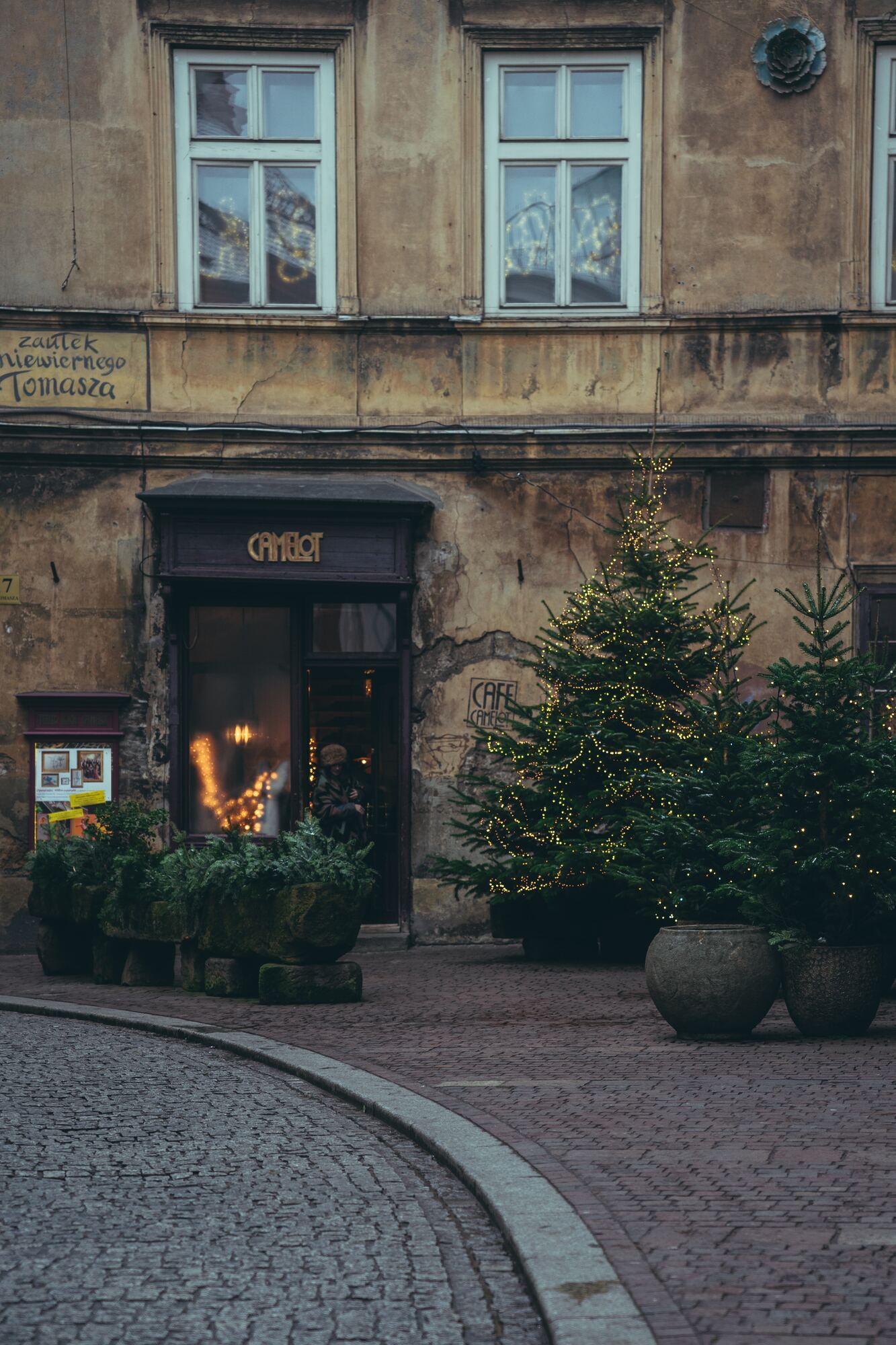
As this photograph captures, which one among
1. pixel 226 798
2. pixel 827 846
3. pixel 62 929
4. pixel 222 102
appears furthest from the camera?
pixel 222 102

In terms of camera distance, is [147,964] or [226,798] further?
[226,798]

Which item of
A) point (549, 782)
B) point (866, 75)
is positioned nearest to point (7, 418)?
point (549, 782)

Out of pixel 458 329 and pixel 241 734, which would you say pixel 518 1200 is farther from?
pixel 458 329

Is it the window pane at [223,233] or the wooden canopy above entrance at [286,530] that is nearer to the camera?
the wooden canopy above entrance at [286,530]

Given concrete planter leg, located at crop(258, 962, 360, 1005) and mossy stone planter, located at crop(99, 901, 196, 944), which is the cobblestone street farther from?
mossy stone planter, located at crop(99, 901, 196, 944)

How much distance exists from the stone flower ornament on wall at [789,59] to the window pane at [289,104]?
14.2 feet

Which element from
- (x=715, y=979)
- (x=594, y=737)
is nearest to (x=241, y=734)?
(x=594, y=737)

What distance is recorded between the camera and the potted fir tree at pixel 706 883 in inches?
387

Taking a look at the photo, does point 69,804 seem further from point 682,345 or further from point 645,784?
point 682,345

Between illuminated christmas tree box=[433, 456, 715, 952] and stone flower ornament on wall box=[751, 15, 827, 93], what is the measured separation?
503cm

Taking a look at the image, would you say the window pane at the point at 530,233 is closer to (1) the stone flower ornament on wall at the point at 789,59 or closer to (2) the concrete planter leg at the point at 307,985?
(1) the stone flower ornament on wall at the point at 789,59

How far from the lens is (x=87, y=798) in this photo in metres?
15.3

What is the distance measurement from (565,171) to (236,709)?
6149 millimetres

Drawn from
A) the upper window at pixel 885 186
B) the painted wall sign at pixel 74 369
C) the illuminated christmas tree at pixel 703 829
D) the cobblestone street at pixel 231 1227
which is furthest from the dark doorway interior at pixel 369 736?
the cobblestone street at pixel 231 1227
